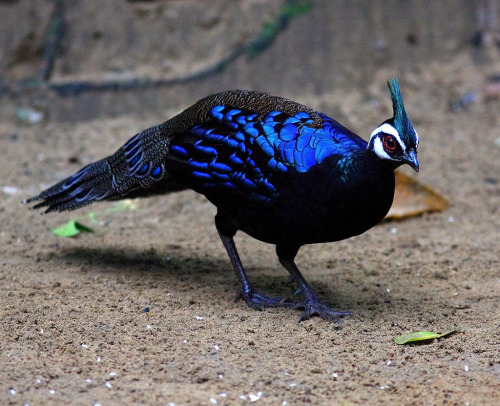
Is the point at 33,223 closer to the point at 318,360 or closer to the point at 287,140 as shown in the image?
the point at 287,140

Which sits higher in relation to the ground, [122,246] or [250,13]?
[250,13]

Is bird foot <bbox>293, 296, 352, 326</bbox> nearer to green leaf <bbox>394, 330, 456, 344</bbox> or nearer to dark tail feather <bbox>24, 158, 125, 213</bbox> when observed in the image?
green leaf <bbox>394, 330, 456, 344</bbox>

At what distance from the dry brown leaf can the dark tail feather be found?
2.26 metres

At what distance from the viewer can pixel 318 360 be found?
11.9ft

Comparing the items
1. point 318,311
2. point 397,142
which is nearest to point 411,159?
point 397,142

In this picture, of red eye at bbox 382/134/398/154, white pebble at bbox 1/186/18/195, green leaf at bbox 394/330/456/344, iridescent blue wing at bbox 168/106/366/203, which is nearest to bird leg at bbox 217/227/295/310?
iridescent blue wing at bbox 168/106/366/203

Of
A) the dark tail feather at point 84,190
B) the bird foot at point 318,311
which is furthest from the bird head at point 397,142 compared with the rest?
the dark tail feather at point 84,190

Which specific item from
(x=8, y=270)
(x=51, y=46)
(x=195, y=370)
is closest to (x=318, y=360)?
(x=195, y=370)

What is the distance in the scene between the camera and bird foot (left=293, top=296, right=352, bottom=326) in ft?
13.5

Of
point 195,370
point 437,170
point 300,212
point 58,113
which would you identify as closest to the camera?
point 195,370

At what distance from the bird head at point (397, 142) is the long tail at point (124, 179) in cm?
134

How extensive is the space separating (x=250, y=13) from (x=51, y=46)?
2.21m

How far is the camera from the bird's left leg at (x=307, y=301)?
13.6ft

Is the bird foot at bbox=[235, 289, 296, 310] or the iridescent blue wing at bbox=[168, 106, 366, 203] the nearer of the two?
the iridescent blue wing at bbox=[168, 106, 366, 203]
